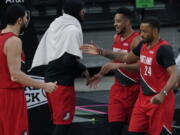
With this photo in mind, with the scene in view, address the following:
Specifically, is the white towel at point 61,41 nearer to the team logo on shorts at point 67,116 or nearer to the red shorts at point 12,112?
the team logo on shorts at point 67,116

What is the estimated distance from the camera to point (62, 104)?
7.36 metres

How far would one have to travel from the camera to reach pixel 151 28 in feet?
22.0

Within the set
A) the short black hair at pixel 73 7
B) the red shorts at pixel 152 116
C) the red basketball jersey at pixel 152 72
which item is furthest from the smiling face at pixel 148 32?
the short black hair at pixel 73 7

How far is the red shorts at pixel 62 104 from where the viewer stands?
7328 mm

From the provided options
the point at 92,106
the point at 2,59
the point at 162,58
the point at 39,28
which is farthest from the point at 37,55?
the point at 39,28

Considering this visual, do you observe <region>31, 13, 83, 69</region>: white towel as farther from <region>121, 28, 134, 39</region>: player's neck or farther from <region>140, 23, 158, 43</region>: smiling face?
<region>140, 23, 158, 43</region>: smiling face

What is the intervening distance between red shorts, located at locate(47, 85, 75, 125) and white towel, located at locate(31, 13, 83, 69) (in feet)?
1.17

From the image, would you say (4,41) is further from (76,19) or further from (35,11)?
(35,11)

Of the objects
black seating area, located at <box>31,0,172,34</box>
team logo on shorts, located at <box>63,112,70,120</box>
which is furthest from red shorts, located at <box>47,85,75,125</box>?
black seating area, located at <box>31,0,172,34</box>

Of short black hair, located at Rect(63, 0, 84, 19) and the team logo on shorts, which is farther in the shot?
the team logo on shorts

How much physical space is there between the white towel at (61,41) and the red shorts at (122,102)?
67 cm

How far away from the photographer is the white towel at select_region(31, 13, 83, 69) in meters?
7.15

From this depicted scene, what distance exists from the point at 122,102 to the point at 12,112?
142cm

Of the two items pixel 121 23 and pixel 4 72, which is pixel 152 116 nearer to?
pixel 121 23
